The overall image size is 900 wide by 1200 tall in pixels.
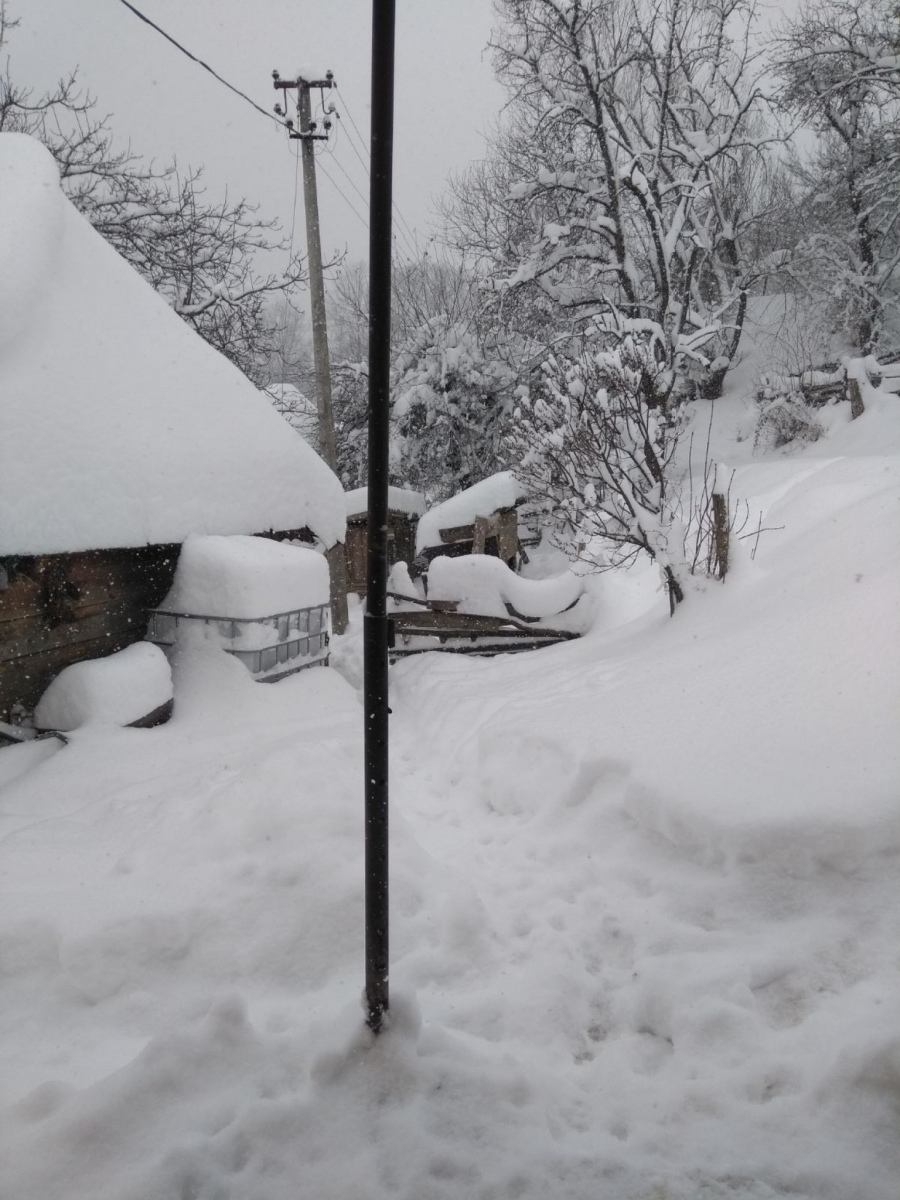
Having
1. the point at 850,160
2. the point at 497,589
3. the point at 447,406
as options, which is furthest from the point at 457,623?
the point at 850,160

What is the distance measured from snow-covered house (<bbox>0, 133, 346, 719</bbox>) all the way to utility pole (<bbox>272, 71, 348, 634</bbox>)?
394 cm

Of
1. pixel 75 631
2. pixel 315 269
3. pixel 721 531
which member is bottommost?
pixel 75 631

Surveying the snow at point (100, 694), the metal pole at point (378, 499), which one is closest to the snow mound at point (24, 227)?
the snow at point (100, 694)

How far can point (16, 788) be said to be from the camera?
3426 mm

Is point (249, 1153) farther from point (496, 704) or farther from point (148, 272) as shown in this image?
point (148, 272)

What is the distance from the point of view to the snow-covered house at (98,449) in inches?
147

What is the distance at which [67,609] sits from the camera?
4.17 m

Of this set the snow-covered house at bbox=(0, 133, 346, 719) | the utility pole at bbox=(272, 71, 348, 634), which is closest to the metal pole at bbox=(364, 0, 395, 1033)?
the snow-covered house at bbox=(0, 133, 346, 719)

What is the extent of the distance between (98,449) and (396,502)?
10.2m

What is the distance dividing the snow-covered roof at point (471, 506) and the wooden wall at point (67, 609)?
7.64m

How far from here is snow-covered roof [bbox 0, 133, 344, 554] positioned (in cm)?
369

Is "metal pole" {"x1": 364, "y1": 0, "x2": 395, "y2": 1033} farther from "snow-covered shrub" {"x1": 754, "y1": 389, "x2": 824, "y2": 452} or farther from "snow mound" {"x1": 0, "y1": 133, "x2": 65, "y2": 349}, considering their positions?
"snow-covered shrub" {"x1": 754, "y1": 389, "x2": 824, "y2": 452}

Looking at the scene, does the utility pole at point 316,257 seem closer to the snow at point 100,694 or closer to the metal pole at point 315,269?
the metal pole at point 315,269

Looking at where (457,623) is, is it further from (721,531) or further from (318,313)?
(318,313)
